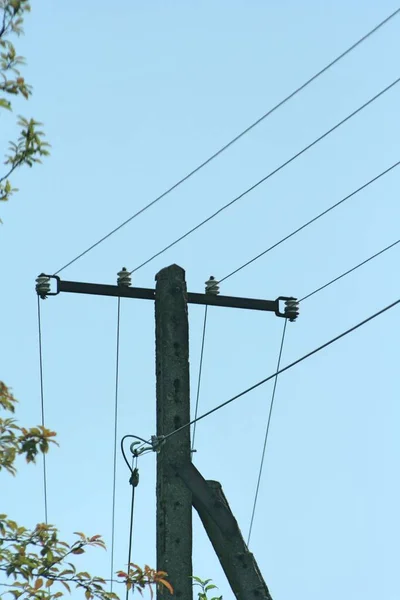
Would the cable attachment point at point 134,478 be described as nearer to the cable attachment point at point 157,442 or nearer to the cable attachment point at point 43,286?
the cable attachment point at point 157,442

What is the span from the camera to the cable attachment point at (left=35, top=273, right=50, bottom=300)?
50.5 feet

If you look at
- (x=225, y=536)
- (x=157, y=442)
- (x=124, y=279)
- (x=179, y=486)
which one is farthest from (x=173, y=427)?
(x=124, y=279)

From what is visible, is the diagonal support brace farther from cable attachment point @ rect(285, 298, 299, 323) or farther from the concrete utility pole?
cable attachment point @ rect(285, 298, 299, 323)

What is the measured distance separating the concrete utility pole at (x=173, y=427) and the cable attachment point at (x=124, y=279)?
1.82 ft

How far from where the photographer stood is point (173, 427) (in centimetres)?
1377

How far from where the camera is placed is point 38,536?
8844 millimetres

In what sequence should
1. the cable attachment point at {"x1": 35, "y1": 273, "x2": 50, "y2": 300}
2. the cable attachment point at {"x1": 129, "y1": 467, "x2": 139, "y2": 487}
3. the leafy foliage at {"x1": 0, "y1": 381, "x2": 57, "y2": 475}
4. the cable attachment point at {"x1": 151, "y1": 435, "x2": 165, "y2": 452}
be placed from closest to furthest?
1. the leafy foliage at {"x1": 0, "y1": 381, "x2": 57, "y2": 475}
2. the cable attachment point at {"x1": 151, "y1": 435, "x2": 165, "y2": 452}
3. the cable attachment point at {"x1": 129, "y1": 467, "x2": 139, "y2": 487}
4. the cable attachment point at {"x1": 35, "y1": 273, "x2": 50, "y2": 300}

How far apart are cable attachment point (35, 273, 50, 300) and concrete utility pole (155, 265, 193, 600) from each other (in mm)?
1619

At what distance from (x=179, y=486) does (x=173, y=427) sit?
625 mm

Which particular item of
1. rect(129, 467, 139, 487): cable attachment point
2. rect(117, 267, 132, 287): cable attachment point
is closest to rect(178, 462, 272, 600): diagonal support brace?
rect(129, 467, 139, 487): cable attachment point

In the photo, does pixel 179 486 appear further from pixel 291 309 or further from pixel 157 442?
pixel 291 309

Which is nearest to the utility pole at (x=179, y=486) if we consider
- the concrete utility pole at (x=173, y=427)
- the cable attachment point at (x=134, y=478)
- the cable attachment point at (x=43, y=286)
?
the concrete utility pole at (x=173, y=427)

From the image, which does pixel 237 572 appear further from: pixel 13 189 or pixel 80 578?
pixel 13 189

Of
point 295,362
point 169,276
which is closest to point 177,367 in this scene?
point 169,276
